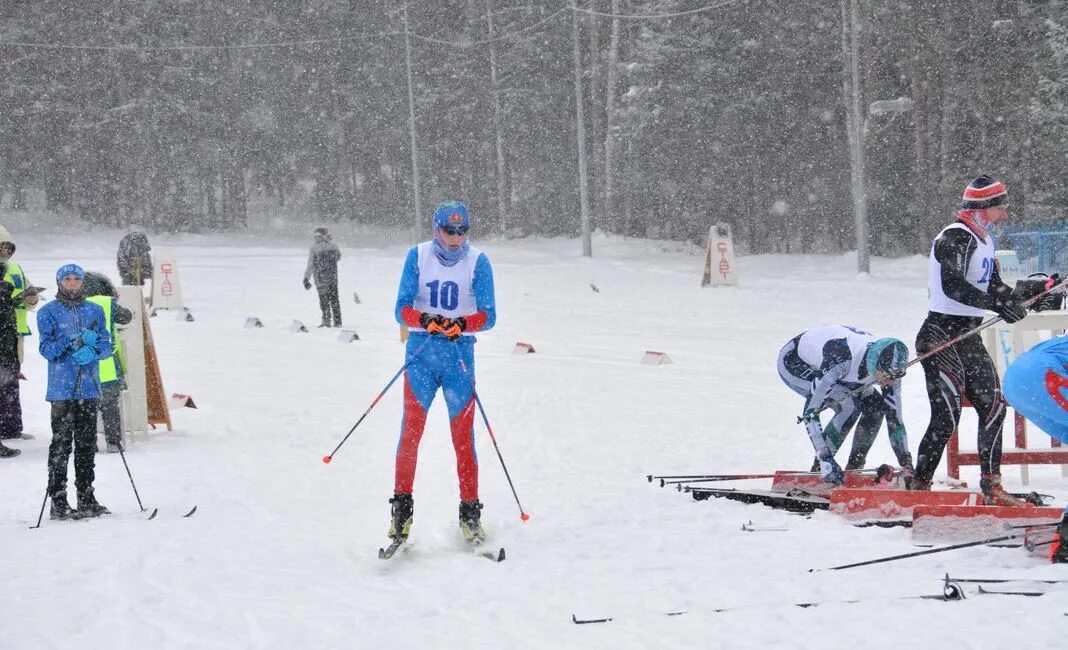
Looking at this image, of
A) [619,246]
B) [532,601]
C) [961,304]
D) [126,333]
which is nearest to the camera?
[532,601]

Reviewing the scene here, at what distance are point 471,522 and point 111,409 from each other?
4460 millimetres

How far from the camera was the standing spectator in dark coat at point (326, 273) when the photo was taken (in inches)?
755

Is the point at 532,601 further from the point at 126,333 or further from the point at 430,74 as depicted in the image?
the point at 430,74

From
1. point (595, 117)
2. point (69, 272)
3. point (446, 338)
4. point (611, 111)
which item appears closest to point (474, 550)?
point (446, 338)

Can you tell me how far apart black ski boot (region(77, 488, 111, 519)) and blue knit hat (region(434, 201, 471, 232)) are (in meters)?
2.99

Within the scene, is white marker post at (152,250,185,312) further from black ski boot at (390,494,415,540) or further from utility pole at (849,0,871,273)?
black ski boot at (390,494,415,540)

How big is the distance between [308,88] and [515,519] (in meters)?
54.8

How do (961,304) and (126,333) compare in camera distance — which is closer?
(961,304)

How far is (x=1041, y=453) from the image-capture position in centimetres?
710

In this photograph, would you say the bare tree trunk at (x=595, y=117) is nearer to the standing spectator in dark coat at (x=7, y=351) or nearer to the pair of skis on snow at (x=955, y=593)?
the standing spectator in dark coat at (x=7, y=351)

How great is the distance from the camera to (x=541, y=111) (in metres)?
51.7

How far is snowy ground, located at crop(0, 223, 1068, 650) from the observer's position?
4.60 metres

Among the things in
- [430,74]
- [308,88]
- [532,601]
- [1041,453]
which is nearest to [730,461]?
[1041,453]

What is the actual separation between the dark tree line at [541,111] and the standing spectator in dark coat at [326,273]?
16.2 meters
